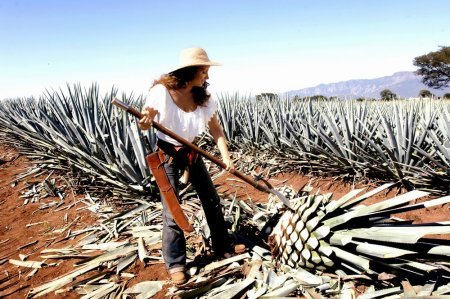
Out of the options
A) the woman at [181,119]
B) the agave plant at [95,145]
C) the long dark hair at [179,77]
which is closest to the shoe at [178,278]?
the woman at [181,119]

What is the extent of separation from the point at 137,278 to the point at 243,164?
112 inches

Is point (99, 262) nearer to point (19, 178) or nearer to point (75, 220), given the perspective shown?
point (75, 220)

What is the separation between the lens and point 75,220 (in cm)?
341

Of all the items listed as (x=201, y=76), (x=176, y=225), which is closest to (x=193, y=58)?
(x=201, y=76)

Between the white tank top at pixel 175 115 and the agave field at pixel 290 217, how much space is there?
30.1 inches

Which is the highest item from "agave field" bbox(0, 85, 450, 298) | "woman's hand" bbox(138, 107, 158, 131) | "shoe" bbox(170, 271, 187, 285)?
"woman's hand" bbox(138, 107, 158, 131)

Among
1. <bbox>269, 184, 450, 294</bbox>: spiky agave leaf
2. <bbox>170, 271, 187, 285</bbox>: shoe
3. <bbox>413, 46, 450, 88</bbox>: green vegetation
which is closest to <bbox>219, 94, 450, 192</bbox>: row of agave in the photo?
<bbox>269, 184, 450, 294</bbox>: spiky agave leaf

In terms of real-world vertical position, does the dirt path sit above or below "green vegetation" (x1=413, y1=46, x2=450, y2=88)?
below

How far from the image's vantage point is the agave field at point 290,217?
5.72ft

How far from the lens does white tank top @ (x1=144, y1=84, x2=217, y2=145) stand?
6.88 ft

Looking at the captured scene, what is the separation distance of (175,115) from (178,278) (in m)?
0.98

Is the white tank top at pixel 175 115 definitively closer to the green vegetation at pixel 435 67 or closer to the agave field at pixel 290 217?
the agave field at pixel 290 217

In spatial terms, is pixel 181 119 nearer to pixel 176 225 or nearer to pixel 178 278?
pixel 176 225

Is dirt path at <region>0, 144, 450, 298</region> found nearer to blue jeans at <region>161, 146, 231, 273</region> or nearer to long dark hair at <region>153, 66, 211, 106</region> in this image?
blue jeans at <region>161, 146, 231, 273</region>
